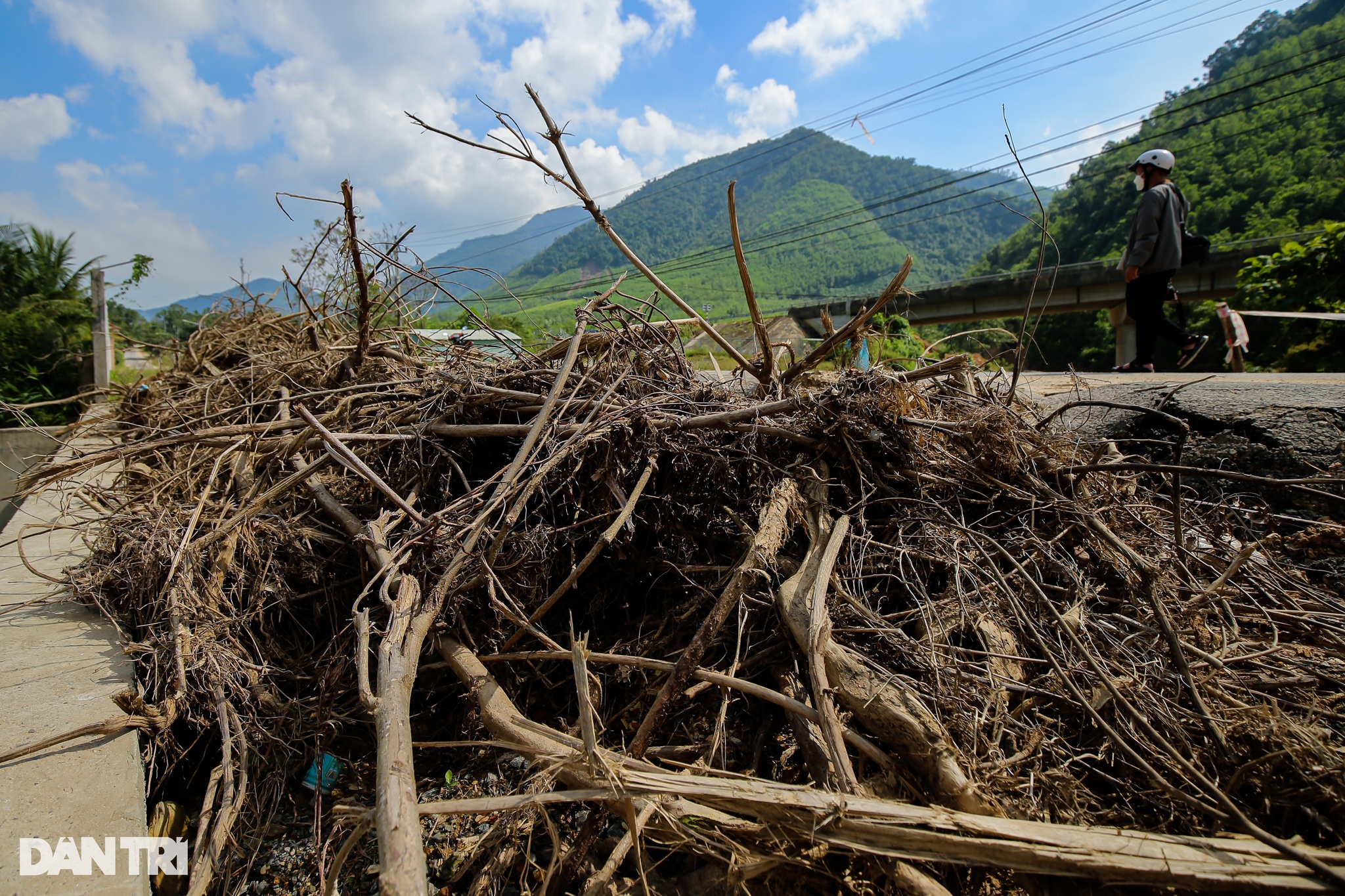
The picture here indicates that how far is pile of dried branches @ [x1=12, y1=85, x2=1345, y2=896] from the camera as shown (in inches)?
59.2

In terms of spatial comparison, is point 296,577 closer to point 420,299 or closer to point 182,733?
point 182,733

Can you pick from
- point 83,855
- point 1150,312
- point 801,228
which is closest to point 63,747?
point 83,855

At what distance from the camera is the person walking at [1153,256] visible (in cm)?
534

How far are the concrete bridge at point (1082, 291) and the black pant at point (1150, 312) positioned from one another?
560 inches

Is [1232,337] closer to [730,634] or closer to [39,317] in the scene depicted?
[730,634]

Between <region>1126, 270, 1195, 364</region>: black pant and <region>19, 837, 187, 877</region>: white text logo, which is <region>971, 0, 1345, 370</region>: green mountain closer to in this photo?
<region>1126, 270, 1195, 364</region>: black pant

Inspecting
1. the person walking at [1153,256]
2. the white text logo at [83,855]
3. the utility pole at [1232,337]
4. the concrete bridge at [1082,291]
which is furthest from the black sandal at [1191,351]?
the concrete bridge at [1082,291]

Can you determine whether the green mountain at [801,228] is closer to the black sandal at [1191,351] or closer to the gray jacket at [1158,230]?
the gray jacket at [1158,230]

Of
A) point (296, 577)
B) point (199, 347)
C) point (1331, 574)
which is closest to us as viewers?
point (1331, 574)

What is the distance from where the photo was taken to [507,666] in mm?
2338

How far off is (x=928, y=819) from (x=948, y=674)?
0.56 metres

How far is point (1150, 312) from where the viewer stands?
18.4 ft

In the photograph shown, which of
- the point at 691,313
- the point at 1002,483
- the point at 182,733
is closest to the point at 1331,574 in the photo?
the point at 1002,483

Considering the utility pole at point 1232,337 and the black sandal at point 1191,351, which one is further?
the utility pole at point 1232,337
